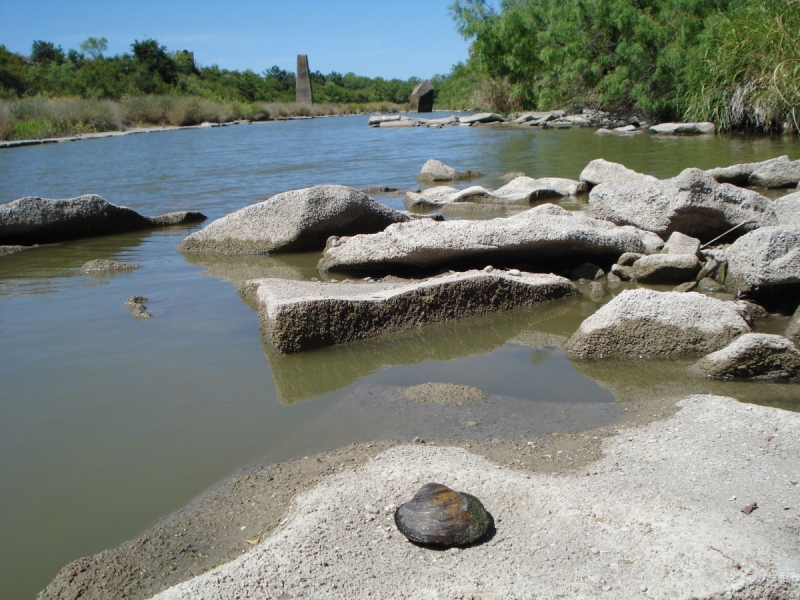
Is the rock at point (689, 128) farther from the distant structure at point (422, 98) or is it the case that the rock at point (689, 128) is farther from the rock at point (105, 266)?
the distant structure at point (422, 98)

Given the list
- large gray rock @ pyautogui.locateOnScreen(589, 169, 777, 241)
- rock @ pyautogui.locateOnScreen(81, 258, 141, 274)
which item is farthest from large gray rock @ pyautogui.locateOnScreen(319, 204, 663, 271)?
rock @ pyautogui.locateOnScreen(81, 258, 141, 274)

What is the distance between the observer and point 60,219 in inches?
364

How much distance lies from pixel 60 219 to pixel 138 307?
417cm

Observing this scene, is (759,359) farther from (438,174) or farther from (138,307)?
(438,174)

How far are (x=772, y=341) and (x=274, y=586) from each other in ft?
10.2

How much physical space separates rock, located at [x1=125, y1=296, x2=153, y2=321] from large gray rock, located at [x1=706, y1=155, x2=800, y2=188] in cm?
786

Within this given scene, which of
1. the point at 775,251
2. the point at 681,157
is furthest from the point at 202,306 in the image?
the point at 681,157

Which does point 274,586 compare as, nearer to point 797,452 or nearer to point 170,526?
point 170,526

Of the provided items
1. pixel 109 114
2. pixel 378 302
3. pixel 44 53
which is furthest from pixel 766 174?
pixel 44 53

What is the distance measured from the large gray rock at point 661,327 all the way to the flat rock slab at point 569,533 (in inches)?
47.9

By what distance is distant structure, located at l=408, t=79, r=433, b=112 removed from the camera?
61181mm

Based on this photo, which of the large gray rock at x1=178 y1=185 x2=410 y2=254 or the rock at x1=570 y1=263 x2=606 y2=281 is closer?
the rock at x1=570 y1=263 x2=606 y2=281

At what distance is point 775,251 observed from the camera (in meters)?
5.15

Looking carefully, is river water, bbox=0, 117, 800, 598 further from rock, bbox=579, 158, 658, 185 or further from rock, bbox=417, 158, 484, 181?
rock, bbox=417, 158, 484, 181
